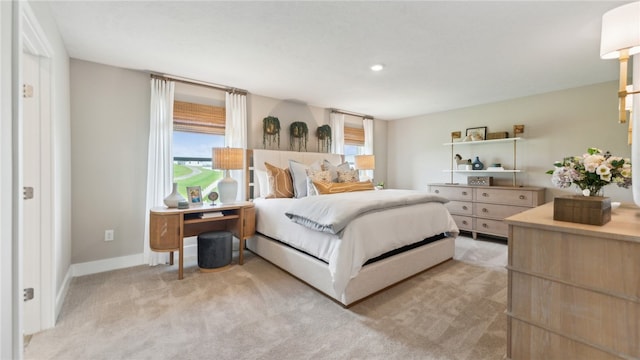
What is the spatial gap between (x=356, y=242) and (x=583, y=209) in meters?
1.43

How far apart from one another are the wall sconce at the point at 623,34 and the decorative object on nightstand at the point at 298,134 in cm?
370

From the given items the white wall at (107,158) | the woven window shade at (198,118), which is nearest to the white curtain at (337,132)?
the woven window shade at (198,118)

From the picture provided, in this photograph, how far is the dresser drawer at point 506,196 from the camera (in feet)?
13.1

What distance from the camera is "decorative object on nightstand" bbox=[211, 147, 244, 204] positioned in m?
3.35

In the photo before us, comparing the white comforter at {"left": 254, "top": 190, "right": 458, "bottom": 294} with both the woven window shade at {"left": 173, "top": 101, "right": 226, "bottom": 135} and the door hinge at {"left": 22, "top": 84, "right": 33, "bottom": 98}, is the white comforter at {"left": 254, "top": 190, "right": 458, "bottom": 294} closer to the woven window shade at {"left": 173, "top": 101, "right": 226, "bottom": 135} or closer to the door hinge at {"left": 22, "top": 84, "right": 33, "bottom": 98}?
the woven window shade at {"left": 173, "top": 101, "right": 226, "bottom": 135}

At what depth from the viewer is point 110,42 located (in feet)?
8.39

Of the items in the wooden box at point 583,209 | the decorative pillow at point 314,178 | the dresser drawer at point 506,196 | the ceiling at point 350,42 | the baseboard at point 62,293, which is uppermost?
the ceiling at point 350,42

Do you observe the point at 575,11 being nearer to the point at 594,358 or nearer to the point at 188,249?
the point at 594,358

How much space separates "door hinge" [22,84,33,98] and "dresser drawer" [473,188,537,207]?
18.2 feet

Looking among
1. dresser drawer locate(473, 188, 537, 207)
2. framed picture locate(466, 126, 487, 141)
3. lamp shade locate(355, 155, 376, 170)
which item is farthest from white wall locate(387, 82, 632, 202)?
lamp shade locate(355, 155, 376, 170)

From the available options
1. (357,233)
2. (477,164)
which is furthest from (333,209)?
(477,164)

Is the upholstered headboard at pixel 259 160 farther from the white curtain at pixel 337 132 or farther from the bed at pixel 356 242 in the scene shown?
the white curtain at pixel 337 132

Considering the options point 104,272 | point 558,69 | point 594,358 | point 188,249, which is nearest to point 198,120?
point 188,249

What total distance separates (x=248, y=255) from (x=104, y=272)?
5.32ft
